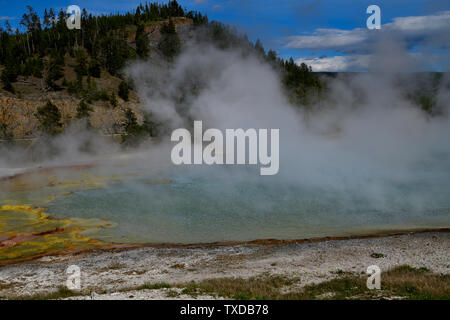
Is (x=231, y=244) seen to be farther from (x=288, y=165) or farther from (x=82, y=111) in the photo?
(x=82, y=111)

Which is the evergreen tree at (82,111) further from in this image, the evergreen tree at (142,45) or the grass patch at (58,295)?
the grass patch at (58,295)

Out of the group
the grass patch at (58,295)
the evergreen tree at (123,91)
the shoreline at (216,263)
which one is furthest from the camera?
the evergreen tree at (123,91)

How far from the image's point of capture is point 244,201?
1686 cm

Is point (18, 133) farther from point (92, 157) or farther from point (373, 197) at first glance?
point (373, 197)

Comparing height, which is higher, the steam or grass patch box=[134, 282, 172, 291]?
the steam

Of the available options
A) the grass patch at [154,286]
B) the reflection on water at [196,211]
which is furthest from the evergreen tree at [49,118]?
the grass patch at [154,286]

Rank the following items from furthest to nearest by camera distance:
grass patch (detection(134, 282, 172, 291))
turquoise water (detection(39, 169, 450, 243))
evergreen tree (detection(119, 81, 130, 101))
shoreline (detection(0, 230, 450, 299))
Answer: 1. evergreen tree (detection(119, 81, 130, 101))
2. turquoise water (detection(39, 169, 450, 243))
3. shoreline (detection(0, 230, 450, 299))
4. grass patch (detection(134, 282, 172, 291))

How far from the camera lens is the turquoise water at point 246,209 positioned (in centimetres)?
1336

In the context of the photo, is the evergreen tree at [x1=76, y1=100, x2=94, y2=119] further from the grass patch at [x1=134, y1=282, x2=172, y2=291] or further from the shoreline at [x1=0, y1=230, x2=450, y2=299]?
the grass patch at [x1=134, y1=282, x2=172, y2=291]

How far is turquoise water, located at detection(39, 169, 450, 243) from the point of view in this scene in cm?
1336

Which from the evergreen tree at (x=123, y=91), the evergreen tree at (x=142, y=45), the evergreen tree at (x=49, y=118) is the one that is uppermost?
the evergreen tree at (x=142, y=45)

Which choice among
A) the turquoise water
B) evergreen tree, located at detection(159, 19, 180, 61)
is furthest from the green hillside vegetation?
the turquoise water
